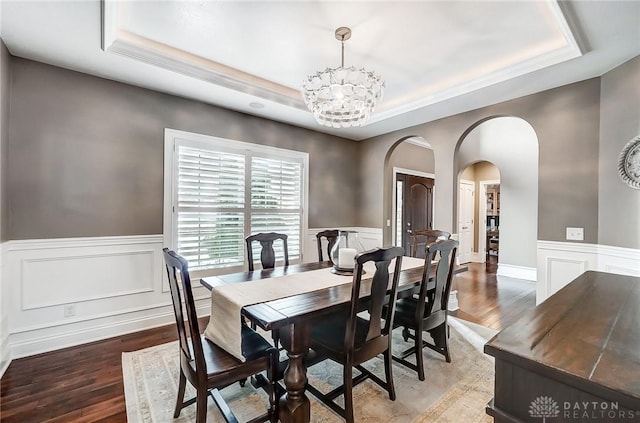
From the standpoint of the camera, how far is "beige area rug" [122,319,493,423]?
183 cm

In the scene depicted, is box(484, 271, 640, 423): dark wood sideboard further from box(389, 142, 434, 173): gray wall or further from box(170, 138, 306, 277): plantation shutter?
box(389, 142, 434, 173): gray wall

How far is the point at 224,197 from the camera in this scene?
3.67 meters

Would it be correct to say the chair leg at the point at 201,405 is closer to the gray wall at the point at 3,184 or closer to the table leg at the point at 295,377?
the table leg at the point at 295,377

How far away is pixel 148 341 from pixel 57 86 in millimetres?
2577

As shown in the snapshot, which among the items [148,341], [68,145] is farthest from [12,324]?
[68,145]

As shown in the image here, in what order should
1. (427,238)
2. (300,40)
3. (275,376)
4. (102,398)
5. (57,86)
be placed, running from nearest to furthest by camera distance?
1. (275,376)
2. (102,398)
3. (300,40)
4. (57,86)
5. (427,238)

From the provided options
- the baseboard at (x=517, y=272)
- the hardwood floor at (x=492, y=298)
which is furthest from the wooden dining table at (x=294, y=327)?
the baseboard at (x=517, y=272)

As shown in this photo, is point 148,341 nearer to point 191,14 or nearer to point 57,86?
point 57,86

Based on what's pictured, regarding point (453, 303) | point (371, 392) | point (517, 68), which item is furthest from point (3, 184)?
point (453, 303)

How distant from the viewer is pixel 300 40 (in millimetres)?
2453

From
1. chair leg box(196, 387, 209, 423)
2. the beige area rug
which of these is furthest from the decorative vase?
chair leg box(196, 387, 209, 423)
